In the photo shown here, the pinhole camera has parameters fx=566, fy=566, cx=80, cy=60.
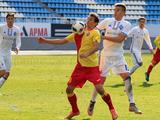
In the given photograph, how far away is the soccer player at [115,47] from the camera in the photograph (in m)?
12.5

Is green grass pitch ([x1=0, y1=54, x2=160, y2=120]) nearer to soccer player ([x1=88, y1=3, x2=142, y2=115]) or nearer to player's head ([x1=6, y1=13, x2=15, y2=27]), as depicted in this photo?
soccer player ([x1=88, y1=3, x2=142, y2=115])

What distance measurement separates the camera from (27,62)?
95.2 ft

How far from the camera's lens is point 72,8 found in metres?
47.4

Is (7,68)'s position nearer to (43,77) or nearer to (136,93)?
(136,93)

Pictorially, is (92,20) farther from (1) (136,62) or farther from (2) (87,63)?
(1) (136,62)

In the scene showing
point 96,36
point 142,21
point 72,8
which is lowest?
point 72,8

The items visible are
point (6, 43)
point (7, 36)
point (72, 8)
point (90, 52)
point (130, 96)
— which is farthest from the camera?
point (72, 8)

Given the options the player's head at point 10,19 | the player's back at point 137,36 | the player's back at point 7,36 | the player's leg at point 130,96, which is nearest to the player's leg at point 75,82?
the player's leg at point 130,96

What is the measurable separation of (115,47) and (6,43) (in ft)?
15.1

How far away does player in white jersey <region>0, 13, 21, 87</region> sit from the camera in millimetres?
16078

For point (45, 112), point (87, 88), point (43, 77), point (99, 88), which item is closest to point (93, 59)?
point (99, 88)

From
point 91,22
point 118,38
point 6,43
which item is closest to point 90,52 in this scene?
point 91,22

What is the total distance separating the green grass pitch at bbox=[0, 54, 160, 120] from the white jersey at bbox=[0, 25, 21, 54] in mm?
1309

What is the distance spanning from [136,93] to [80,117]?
5.17 m
